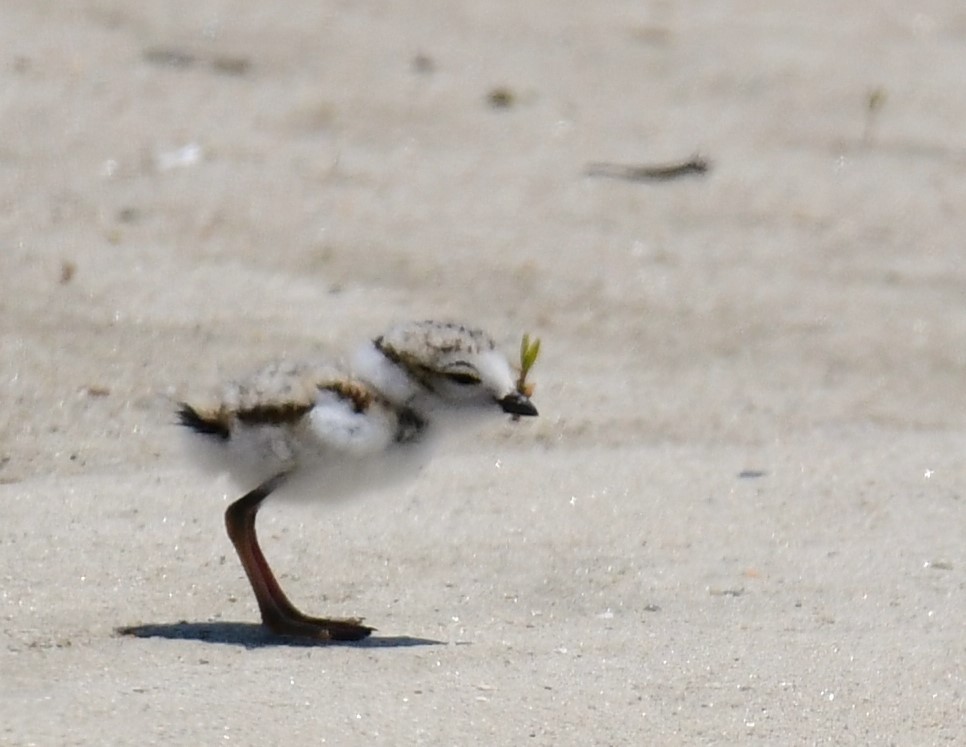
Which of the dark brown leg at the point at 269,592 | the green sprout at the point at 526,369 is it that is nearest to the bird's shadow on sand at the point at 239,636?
the dark brown leg at the point at 269,592

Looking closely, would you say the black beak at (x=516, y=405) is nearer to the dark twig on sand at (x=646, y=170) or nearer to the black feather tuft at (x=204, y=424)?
the black feather tuft at (x=204, y=424)

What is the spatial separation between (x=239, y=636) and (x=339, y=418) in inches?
20.9

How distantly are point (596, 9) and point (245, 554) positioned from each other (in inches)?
246

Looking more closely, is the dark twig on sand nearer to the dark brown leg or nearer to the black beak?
the black beak

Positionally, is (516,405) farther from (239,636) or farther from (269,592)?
(239,636)

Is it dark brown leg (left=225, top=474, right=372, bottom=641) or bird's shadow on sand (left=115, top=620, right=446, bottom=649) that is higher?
dark brown leg (left=225, top=474, right=372, bottom=641)

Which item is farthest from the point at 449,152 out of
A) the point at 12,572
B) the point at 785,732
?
the point at 785,732

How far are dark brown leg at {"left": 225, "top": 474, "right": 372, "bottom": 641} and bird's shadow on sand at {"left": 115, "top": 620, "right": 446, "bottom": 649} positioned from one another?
2 cm

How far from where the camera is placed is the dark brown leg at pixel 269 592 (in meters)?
4.25

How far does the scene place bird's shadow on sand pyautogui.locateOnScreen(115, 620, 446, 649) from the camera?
4191 millimetres

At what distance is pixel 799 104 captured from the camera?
30.1 feet

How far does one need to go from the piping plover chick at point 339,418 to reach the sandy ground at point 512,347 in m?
0.21

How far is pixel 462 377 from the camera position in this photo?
14.7 ft

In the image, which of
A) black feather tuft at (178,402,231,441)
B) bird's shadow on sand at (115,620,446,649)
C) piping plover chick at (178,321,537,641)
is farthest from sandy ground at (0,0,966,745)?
black feather tuft at (178,402,231,441)
